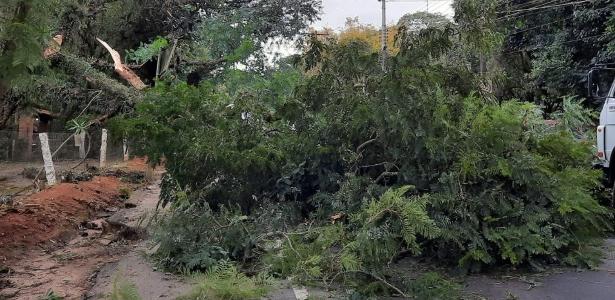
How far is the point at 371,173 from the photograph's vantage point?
7941mm

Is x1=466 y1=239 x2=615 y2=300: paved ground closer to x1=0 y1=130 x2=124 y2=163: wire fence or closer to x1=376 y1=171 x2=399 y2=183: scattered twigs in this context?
x1=376 y1=171 x2=399 y2=183: scattered twigs

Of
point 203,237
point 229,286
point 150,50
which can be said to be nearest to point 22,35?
point 203,237

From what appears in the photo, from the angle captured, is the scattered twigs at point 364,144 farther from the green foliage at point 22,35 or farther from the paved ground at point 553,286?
the green foliage at point 22,35

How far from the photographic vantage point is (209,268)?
667 centimetres

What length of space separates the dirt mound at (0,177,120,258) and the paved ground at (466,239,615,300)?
7229 millimetres

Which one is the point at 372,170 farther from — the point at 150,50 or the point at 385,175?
the point at 150,50

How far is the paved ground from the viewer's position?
569 centimetres

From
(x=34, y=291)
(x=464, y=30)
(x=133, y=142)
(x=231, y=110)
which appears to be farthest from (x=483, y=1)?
(x=34, y=291)

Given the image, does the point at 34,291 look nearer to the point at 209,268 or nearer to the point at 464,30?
the point at 209,268

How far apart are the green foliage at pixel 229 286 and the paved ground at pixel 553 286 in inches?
86.5

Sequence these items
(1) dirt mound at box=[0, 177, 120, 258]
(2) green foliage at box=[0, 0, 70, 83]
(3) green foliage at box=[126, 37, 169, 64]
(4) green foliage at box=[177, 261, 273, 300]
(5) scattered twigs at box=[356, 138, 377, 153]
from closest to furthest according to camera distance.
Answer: (4) green foliage at box=[177, 261, 273, 300]
(2) green foliage at box=[0, 0, 70, 83]
(5) scattered twigs at box=[356, 138, 377, 153]
(1) dirt mound at box=[0, 177, 120, 258]
(3) green foliage at box=[126, 37, 169, 64]

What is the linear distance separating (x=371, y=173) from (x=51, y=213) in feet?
22.3

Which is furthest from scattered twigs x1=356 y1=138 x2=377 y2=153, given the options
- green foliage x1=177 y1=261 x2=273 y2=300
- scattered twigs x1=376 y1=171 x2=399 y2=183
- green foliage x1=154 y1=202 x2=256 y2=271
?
green foliage x1=177 y1=261 x2=273 y2=300

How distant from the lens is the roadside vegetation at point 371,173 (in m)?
6.10
